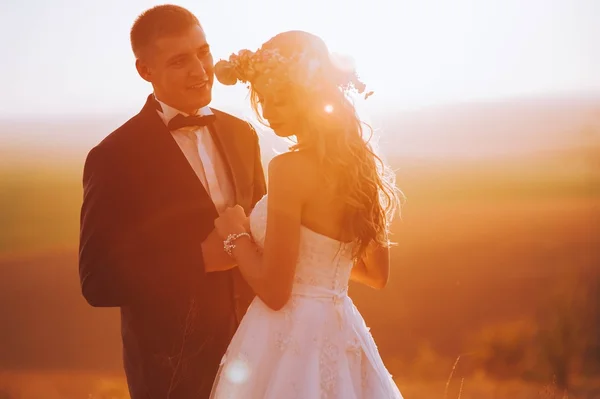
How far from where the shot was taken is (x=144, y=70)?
417 cm

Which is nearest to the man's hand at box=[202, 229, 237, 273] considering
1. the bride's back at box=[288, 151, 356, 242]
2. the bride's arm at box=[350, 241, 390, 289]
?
the bride's back at box=[288, 151, 356, 242]

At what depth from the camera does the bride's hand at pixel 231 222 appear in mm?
3502

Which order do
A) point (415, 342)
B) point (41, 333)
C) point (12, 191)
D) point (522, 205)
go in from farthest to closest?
point (522, 205) < point (12, 191) < point (41, 333) < point (415, 342)

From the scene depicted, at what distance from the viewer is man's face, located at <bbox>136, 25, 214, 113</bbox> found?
13.2 ft

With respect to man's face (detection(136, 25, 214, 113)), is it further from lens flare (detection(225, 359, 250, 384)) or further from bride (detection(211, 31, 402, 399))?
lens flare (detection(225, 359, 250, 384))

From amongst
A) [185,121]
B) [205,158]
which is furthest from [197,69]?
[205,158]

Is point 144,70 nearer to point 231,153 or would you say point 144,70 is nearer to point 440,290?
point 231,153

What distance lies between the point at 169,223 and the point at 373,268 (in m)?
1.09

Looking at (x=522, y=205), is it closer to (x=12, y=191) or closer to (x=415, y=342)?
(x=415, y=342)

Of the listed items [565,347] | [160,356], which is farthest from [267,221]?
[565,347]

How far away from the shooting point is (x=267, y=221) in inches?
126

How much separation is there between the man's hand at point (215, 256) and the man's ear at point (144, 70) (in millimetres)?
1087

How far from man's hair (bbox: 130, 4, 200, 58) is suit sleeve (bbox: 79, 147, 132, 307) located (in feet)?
2.65

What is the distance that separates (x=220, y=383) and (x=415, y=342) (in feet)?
65.8
